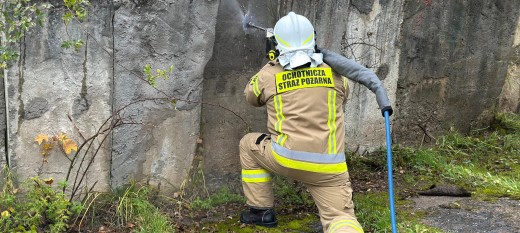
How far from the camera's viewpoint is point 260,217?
4.00 m

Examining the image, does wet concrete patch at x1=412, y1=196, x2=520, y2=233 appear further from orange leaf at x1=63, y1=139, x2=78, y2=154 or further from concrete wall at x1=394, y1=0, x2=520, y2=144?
orange leaf at x1=63, y1=139, x2=78, y2=154

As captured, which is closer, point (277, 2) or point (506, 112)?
point (277, 2)

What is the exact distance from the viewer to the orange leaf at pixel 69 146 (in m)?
3.82

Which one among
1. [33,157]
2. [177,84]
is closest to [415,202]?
[177,84]

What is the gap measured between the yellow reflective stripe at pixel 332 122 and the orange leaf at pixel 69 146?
60.9 inches

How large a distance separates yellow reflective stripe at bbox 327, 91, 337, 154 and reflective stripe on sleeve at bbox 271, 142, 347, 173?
0.05 metres

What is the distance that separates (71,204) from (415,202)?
7.65 feet

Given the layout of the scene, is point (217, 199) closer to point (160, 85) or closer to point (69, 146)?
point (160, 85)

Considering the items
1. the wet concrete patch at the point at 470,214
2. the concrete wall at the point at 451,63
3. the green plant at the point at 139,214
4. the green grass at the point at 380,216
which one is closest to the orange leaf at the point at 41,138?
the green plant at the point at 139,214

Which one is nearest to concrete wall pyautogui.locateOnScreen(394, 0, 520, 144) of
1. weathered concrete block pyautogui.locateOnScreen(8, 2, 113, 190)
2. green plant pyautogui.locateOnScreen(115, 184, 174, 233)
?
green plant pyautogui.locateOnScreen(115, 184, 174, 233)

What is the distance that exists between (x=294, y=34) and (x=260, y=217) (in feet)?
3.87

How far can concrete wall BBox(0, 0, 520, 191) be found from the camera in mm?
3736

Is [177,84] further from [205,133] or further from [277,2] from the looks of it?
[277,2]

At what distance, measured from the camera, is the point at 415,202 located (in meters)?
4.45
